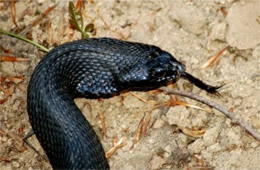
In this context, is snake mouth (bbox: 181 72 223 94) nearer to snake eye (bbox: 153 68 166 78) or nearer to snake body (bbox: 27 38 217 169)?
snake body (bbox: 27 38 217 169)

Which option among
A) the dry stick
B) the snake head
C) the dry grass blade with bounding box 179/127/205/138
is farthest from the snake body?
the dry grass blade with bounding box 179/127/205/138

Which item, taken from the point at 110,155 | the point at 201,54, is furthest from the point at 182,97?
the point at 110,155

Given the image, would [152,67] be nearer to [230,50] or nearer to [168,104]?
[168,104]

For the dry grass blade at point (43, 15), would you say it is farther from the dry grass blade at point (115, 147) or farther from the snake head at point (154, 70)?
the dry grass blade at point (115, 147)

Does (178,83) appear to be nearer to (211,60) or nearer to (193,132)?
(211,60)

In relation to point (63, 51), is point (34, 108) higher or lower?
lower

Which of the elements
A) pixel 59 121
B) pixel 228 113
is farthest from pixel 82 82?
pixel 228 113
